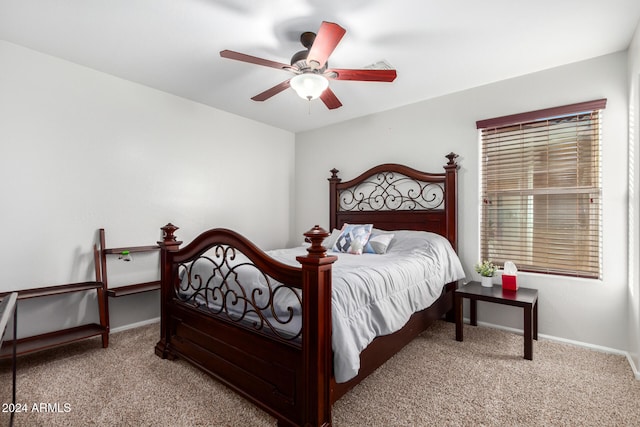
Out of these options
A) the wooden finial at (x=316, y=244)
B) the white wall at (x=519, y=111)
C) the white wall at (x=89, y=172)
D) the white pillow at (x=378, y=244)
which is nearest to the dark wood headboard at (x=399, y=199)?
the white wall at (x=519, y=111)

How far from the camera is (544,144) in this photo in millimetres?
2953

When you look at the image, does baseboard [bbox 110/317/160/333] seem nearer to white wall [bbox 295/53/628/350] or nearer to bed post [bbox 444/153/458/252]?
white wall [bbox 295/53/628/350]

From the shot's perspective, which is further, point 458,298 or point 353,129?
point 353,129

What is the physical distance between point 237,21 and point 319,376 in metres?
2.29

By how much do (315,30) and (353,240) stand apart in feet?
6.41

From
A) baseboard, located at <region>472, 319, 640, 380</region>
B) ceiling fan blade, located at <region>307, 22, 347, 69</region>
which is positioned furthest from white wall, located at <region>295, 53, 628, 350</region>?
ceiling fan blade, located at <region>307, 22, 347, 69</region>

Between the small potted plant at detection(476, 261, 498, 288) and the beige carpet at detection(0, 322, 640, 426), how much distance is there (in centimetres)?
57

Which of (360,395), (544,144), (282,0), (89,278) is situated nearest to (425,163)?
(544,144)

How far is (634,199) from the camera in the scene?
2330 mm

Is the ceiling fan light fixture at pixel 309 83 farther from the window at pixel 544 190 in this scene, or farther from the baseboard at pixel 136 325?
the baseboard at pixel 136 325

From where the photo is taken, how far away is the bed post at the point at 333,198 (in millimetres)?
4359

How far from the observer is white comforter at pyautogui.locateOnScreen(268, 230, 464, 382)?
5.33ft

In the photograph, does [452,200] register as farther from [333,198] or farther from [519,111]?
[333,198]

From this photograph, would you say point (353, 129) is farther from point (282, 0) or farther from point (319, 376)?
point (319, 376)
